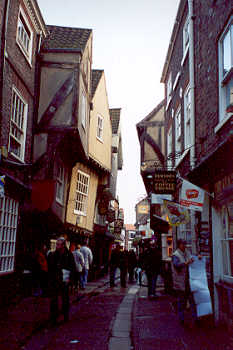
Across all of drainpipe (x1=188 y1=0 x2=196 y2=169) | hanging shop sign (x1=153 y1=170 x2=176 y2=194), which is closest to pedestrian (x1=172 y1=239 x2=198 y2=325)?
drainpipe (x1=188 y1=0 x2=196 y2=169)

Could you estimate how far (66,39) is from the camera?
51.0ft

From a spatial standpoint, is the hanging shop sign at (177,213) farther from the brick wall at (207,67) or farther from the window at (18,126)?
the window at (18,126)

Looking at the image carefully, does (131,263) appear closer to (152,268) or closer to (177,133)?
(152,268)

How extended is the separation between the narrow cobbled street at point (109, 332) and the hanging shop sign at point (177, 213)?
2.03 meters

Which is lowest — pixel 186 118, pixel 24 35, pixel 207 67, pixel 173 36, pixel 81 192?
pixel 81 192

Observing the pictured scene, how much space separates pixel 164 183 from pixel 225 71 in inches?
190

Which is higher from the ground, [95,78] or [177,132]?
[95,78]

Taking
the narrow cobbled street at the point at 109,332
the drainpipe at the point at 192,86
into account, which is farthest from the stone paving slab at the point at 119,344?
the drainpipe at the point at 192,86

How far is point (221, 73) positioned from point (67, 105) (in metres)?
7.03

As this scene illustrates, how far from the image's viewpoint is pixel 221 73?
811 cm

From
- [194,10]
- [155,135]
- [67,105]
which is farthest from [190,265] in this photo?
[155,135]

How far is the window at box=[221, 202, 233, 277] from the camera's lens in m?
7.54

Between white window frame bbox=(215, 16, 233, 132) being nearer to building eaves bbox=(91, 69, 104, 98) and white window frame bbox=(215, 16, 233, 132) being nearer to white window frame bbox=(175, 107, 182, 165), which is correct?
white window frame bbox=(175, 107, 182, 165)

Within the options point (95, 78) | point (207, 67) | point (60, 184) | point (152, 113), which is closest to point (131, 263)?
point (60, 184)
